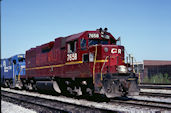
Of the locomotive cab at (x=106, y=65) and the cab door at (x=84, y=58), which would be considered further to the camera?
the cab door at (x=84, y=58)

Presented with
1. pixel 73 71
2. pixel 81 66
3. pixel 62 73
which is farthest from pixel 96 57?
pixel 62 73

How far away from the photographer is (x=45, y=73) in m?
14.7

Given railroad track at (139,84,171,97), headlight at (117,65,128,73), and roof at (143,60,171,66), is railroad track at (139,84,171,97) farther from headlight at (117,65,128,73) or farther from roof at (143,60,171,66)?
roof at (143,60,171,66)

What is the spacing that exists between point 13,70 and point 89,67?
1221 centimetres

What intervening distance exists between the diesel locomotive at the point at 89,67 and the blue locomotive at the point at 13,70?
5.72 metres

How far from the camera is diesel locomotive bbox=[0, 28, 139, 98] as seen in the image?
9485mm

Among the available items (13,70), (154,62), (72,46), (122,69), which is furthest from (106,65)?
(154,62)

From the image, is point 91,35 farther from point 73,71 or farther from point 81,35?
point 73,71

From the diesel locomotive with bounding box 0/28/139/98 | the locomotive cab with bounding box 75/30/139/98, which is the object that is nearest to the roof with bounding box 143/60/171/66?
the diesel locomotive with bounding box 0/28/139/98

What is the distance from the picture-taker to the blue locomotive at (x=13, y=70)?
19094 mm

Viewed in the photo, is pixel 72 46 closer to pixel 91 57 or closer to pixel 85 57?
pixel 85 57

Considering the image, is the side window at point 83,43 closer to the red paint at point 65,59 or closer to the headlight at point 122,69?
the red paint at point 65,59

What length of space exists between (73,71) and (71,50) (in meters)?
1.29

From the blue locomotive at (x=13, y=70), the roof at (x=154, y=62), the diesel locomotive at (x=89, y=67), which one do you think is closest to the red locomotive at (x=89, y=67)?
the diesel locomotive at (x=89, y=67)
